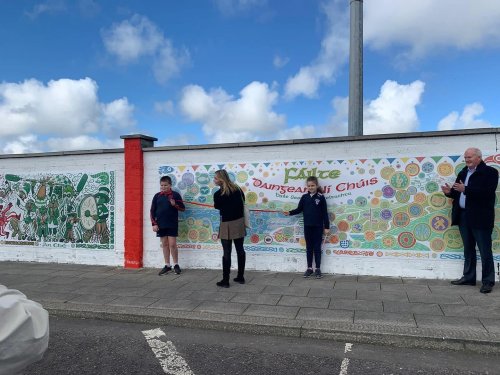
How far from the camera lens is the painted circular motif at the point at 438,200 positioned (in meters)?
6.89

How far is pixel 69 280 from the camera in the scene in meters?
7.38

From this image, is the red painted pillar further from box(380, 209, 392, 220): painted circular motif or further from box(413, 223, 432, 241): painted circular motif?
box(413, 223, 432, 241): painted circular motif

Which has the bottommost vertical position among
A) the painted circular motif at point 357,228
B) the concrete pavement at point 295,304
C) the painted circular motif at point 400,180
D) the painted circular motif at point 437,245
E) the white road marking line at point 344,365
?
the white road marking line at point 344,365

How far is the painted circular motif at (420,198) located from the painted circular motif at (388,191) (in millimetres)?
346

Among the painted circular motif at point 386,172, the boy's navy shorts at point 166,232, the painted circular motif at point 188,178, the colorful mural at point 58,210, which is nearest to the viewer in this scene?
the painted circular motif at point 386,172

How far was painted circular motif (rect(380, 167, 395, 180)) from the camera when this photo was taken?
281 inches

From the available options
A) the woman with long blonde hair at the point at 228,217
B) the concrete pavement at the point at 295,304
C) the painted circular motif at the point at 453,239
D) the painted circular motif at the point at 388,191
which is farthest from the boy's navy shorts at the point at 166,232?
the painted circular motif at the point at 453,239

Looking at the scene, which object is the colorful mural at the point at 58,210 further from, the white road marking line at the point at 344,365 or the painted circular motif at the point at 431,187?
the painted circular motif at the point at 431,187

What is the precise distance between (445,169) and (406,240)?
4.30ft

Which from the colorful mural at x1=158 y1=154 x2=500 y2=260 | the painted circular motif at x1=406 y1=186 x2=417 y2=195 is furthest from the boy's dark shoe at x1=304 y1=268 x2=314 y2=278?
the painted circular motif at x1=406 y1=186 x2=417 y2=195

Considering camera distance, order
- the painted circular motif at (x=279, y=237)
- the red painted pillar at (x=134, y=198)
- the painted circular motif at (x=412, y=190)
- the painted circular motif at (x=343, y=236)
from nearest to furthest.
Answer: the painted circular motif at (x=412, y=190) < the painted circular motif at (x=343, y=236) < the painted circular motif at (x=279, y=237) < the red painted pillar at (x=134, y=198)

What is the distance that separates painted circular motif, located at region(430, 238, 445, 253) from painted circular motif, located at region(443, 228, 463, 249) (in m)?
0.06

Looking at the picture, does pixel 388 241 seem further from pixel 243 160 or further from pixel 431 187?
pixel 243 160

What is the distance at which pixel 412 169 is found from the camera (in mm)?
7031
